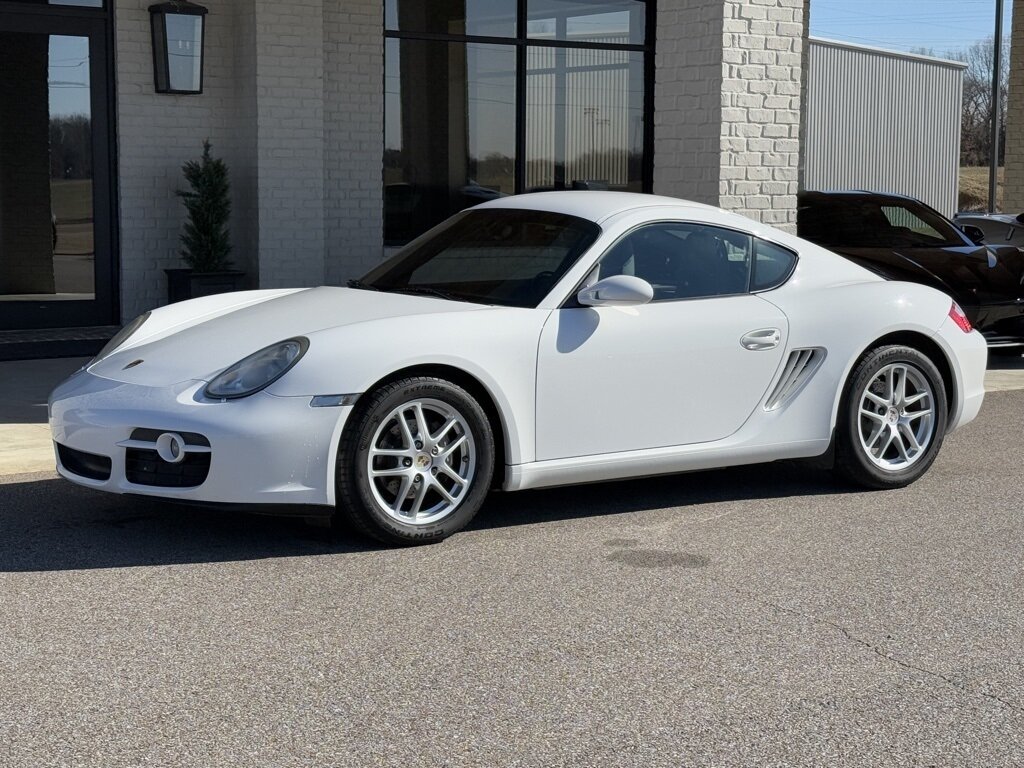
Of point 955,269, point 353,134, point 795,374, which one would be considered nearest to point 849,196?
point 955,269

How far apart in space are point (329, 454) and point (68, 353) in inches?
250

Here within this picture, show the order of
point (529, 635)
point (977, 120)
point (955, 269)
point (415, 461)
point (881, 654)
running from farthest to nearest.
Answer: point (977, 120)
point (955, 269)
point (415, 461)
point (529, 635)
point (881, 654)

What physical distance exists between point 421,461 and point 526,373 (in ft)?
1.88

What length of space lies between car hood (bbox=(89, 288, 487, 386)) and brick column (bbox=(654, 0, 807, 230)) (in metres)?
3.80

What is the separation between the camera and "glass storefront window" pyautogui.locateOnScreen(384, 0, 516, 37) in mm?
13758

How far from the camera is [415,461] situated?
5656 millimetres

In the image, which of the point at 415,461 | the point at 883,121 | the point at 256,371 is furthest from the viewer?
the point at 883,121

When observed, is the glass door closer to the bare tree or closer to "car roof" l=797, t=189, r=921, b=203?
"car roof" l=797, t=189, r=921, b=203

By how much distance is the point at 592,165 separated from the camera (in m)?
14.9

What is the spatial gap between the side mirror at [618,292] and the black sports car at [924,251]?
5.91 m

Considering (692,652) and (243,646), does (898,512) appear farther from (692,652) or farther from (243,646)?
(243,646)

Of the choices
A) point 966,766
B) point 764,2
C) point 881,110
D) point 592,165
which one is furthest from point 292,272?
point 881,110

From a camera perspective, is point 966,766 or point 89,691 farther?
point 89,691

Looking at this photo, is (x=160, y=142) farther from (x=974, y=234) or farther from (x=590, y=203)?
(x=974, y=234)
